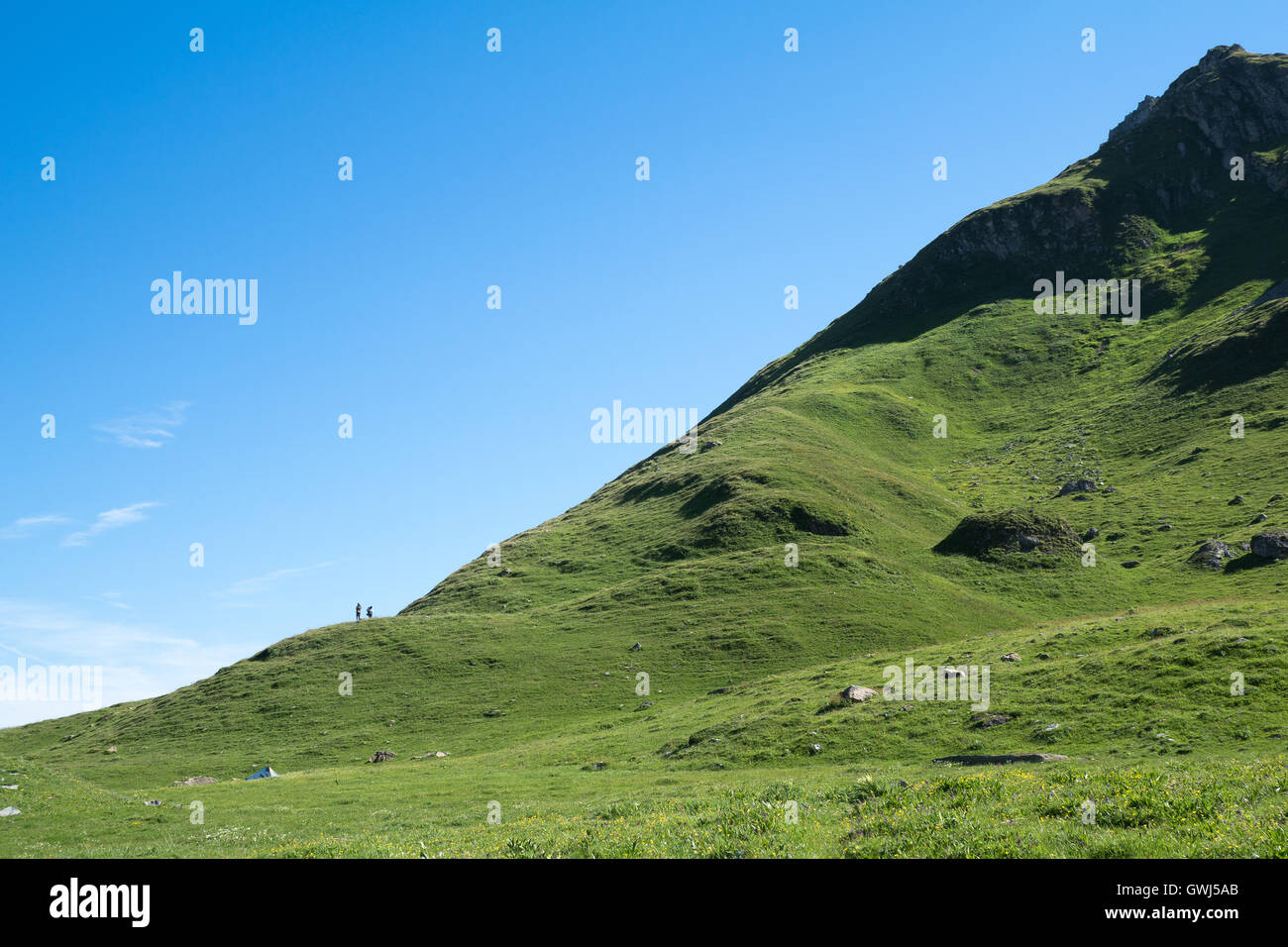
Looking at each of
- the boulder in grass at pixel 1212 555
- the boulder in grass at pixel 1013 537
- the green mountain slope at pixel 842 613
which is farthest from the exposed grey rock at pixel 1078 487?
the boulder in grass at pixel 1212 555

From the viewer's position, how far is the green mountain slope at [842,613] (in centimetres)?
4331

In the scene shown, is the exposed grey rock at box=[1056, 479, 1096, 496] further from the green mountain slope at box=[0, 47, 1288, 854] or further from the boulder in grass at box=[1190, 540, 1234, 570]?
the boulder in grass at box=[1190, 540, 1234, 570]

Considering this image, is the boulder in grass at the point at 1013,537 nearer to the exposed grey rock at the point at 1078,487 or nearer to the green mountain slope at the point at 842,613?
the green mountain slope at the point at 842,613

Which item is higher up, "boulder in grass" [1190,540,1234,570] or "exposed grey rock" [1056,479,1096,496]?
"exposed grey rock" [1056,479,1096,496]

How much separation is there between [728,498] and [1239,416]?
75.9 metres

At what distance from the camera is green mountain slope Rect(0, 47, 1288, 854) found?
142ft

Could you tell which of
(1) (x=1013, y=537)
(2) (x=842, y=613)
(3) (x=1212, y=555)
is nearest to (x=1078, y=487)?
(1) (x=1013, y=537)

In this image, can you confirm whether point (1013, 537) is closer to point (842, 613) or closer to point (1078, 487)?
point (1078, 487)

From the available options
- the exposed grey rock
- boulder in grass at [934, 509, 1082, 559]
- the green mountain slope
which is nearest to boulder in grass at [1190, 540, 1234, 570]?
the green mountain slope

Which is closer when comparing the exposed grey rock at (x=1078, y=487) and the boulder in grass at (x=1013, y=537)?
the boulder in grass at (x=1013, y=537)

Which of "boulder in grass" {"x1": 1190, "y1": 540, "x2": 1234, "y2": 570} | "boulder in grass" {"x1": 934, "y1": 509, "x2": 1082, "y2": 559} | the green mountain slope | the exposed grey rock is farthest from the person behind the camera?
the exposed grey rock

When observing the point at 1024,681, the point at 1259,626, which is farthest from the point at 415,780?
the point at 1259,626

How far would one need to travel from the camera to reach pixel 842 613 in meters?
85.5
